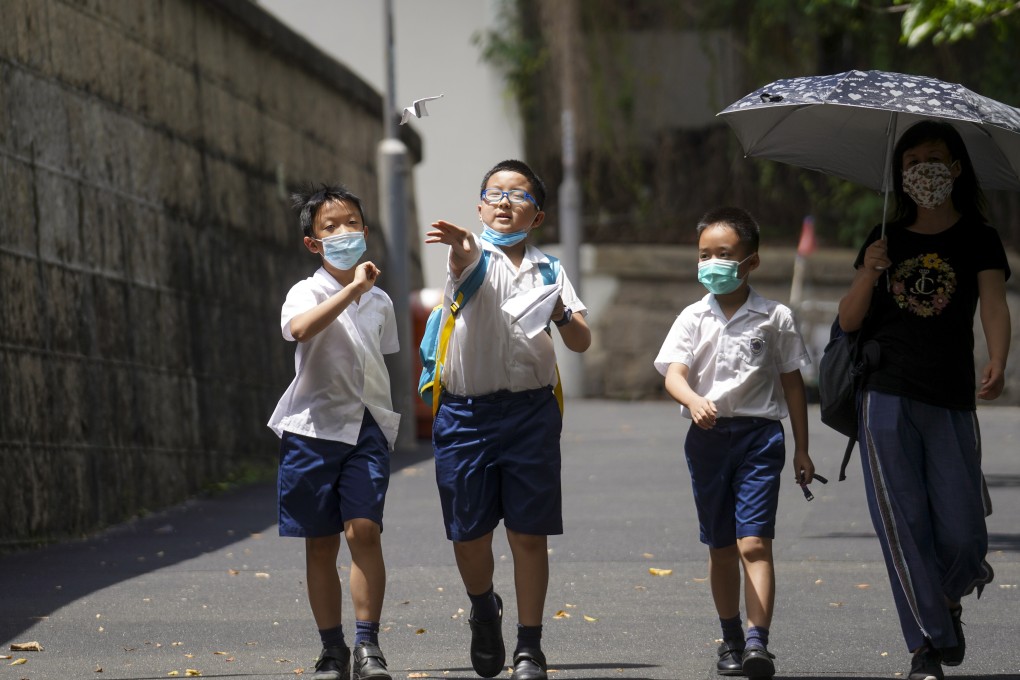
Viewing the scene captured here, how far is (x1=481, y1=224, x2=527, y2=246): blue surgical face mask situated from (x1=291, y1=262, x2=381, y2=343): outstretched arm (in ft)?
1.26

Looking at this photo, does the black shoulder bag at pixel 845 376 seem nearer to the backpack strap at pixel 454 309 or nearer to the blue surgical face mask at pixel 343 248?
the backpack strap at pixel 454 309

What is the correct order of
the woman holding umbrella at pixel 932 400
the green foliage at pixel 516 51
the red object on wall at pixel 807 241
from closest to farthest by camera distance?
the woman holding umbrella at pixel 932 400 < the red object on wall at pixel 807 241 < the green foliage at pixel 516 51

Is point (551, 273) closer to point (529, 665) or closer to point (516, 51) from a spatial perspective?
point (529, 665)

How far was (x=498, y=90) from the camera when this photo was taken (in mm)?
23250

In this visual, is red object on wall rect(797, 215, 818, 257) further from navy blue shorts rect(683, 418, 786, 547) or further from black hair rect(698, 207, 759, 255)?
navy blue shorts rect(683, 418, 786, 547)

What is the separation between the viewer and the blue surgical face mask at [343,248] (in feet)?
18.1

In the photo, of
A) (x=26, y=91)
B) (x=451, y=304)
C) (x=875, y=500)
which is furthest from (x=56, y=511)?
(x=875, y=500)

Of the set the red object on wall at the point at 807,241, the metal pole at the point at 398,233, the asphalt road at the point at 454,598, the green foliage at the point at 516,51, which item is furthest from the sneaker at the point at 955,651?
the green foliage at the point at 516,51

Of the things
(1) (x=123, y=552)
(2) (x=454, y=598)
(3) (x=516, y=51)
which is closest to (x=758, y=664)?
(2) (x=454, y=598)

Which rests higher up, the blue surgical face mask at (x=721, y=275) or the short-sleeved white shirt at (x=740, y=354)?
the blue surgical face mask at (x=721, y=275)

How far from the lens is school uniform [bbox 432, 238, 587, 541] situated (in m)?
5.41

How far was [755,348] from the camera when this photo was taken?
18.7ft

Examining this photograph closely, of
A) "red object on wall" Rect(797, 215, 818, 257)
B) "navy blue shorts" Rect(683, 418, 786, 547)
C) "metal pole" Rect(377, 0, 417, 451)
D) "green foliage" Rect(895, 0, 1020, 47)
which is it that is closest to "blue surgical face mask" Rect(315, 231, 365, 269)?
"navy blue shorts" Rect(683, 418, 786, 547)

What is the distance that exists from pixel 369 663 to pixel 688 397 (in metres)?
1.35
